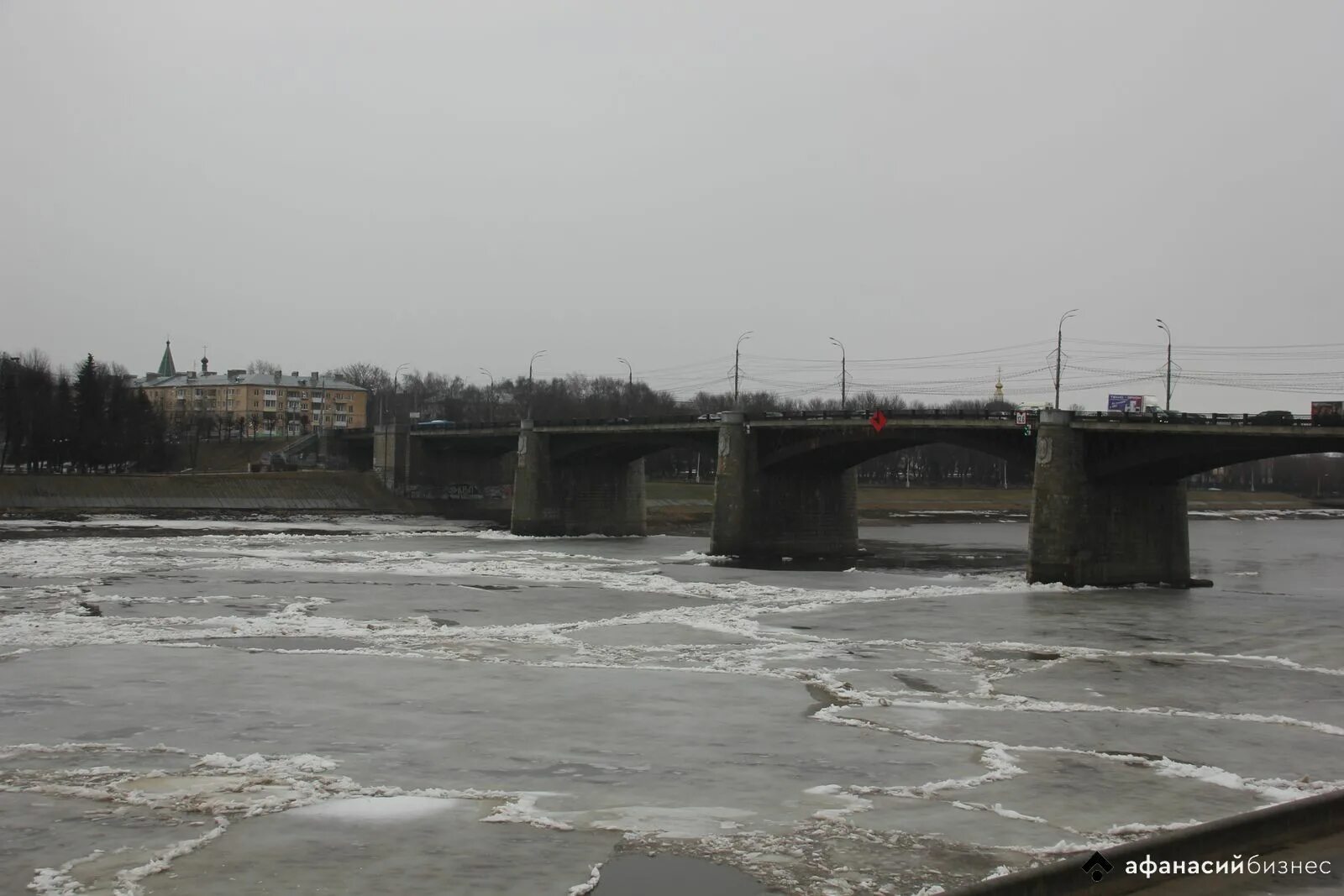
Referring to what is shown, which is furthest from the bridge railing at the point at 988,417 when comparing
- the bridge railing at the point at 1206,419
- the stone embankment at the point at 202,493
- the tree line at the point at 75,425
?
the tree line at the point at 75,425

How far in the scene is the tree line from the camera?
112 metres

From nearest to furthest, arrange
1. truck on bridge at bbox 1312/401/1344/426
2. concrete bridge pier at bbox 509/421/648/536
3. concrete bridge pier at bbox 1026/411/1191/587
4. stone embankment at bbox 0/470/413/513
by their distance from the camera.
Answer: truck on bridge at bbox 1312/401/1344/426
concrete bridge pier at bbox 1026/411/1191/587
concrete bridge pier at bbox 509/421/648/536
stone embankment at bbox 0/470/413/513

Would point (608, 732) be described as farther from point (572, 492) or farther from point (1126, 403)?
point (572, 492)

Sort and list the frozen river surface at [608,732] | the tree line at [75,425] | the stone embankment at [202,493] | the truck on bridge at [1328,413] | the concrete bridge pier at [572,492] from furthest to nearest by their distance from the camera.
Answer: the tree line at [75,425]
the stone embankment at [202,493]
the concrete bridge pier at [572,492]
the truck on bridge at [1328,413]
the frozen river surface at [608,732]

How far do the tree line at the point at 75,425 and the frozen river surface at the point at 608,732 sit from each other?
7287 centimetres

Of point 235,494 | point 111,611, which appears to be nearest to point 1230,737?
point 111,611

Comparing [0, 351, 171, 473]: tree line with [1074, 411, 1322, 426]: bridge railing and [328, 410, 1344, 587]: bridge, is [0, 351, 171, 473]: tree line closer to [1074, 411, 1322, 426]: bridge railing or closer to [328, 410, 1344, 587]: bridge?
[328, 410, 1344, 587]: bridge

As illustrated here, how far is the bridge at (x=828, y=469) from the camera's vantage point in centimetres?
5391

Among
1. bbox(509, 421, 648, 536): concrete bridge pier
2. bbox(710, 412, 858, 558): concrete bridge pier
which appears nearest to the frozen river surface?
bbox(710, 412, 858, 558): concrete bridge pier

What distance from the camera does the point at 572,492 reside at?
3748 inches

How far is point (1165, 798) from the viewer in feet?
54.7

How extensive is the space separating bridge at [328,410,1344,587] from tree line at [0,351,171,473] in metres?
24.0

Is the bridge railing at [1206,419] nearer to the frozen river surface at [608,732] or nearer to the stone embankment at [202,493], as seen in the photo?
the frozen river surface at [608,732]

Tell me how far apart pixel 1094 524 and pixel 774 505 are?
2522 centimetres
